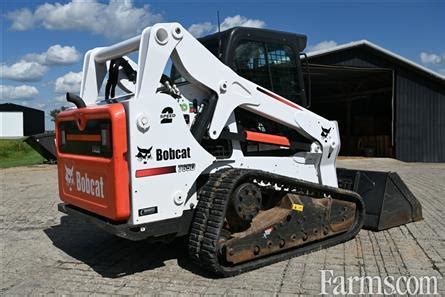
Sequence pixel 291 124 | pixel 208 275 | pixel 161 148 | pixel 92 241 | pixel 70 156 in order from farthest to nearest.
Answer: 1. pixel 92 241
2. pixel 291 124
3. pixel 70 156
4. pixel 208 275
5. pixel 161 148

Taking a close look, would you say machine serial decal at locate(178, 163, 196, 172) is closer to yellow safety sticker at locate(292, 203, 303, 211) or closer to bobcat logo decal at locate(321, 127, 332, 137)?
yellow safety sticker at locate(292, 203, 303, 211)

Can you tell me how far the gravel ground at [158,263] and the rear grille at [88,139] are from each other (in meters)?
1.28

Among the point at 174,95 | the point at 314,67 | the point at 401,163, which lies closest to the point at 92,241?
the point at 174,95

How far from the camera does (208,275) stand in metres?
4.90

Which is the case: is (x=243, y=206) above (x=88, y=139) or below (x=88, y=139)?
below

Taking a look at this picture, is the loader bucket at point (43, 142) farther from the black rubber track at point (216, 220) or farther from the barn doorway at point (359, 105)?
the black rubber track at point (216, 220)

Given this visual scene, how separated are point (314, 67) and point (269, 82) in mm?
13521

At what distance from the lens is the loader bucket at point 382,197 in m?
6.74

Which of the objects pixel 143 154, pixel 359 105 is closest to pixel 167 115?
pixel 143 154

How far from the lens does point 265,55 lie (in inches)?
232

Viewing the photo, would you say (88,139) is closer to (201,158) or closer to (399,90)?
(201,158)

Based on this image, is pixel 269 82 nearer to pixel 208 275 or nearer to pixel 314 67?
pixel 208 275

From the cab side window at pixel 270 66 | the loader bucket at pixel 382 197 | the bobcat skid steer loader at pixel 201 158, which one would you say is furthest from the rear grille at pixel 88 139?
the loader bucket at pixel 382 197

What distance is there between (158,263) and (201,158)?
1.35 metres
